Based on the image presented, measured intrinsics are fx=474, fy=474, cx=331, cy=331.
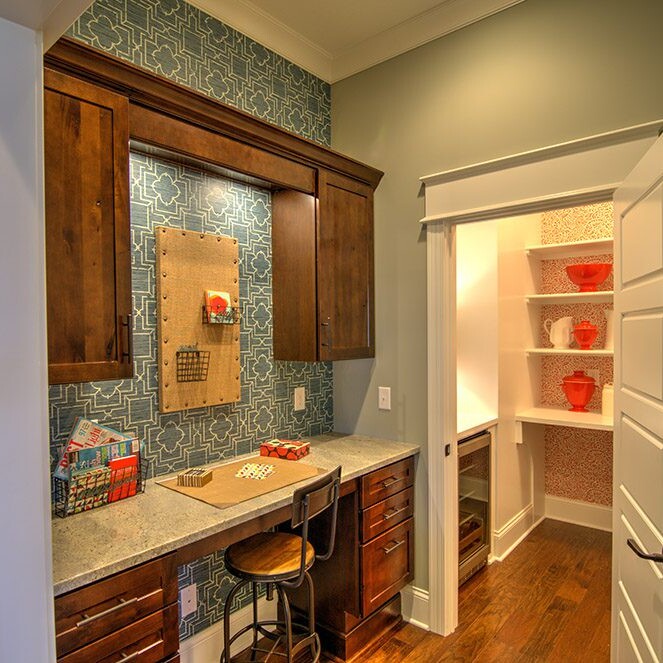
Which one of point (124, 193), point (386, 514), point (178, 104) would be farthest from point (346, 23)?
point (386, 514)

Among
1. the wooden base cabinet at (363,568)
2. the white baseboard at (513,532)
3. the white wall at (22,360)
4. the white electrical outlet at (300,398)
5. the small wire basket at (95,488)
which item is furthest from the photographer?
the white baseboard at (513,532)

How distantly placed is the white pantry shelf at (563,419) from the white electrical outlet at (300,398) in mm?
1714

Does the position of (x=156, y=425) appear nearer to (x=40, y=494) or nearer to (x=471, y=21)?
(x=40, y=494)

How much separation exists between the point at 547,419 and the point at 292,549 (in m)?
2.26

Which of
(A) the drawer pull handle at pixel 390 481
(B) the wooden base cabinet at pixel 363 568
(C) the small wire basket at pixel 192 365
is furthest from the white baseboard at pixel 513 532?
(C) the small wire basket at pixel 192 365

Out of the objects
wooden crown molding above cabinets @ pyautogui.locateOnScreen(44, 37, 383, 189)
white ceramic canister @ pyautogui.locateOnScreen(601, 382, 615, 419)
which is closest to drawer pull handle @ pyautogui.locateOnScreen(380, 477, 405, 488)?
wooden crown molding above cabinets @ pyautogui.locateOnScreen(44, 37, 383, 189)

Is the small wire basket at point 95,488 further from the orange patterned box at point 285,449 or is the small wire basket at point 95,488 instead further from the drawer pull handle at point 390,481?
the drawer pull handle at point 390,481

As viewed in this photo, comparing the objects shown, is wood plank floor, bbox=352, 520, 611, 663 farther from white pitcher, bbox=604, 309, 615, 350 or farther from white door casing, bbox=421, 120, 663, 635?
white pitcher, bbox=604, 309, 615, 350

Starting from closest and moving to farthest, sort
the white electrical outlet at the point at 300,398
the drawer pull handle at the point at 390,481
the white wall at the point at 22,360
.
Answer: the white wall at the point at 22,360, the drawer pull handle at the point at 390,481, the white electrical outlet at the point at 300,398

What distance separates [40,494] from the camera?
3.00 ft

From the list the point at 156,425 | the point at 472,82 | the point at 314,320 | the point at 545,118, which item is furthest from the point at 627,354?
the point at 156,425

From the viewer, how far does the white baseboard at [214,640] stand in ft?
6.58

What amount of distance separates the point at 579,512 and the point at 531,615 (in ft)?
4.79

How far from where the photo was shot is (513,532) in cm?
337
